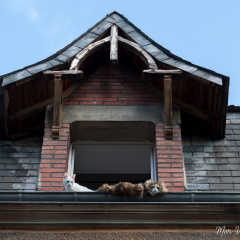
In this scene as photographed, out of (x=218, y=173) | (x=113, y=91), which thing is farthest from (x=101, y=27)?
(x=218, y=173)

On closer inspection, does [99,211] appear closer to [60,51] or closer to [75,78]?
[75,78]

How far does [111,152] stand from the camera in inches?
365

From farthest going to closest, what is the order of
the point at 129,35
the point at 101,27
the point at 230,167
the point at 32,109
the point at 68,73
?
1. the point at 101,27
2. the point at 129,35
3. the point at 32,109
4. the point at 68,73
5. the point at 230,167

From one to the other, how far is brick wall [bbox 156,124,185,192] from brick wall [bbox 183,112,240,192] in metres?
0.25

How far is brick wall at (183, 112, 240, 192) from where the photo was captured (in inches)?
309

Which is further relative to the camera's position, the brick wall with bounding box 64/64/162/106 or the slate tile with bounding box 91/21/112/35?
the slate tile with bounding box 91/21/112/35

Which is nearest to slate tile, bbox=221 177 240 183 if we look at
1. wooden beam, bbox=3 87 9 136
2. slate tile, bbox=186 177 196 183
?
slate tile, bbox=186 177 196 183

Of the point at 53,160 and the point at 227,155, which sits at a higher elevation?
the point at 227,155

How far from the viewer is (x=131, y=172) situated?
383 inches

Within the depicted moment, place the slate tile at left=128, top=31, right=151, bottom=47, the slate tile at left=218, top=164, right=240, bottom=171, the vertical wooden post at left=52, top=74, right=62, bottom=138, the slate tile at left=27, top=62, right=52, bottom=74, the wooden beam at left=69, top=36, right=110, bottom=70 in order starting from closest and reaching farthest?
1. the slate tile at left=218, top=164, right=240, bottom=171
2. the vertical wooden post at left=52, top=74, right=62, bottom=138
3. the slate tile at left=27, top=62, right=52, bottom=74
4. the wooden beam at left=69, top=36, right=110, bottom=70
5. the slate tile at left=128, top=31, right=151, bottom=47

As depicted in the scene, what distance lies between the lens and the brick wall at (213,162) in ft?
25.7

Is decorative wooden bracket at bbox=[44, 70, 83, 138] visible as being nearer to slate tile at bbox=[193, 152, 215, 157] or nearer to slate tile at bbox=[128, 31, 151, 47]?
slate tile at bbox=[128, 31, 151, 47]

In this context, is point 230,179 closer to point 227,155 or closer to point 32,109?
point 227,155

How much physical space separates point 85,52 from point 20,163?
2009mm
